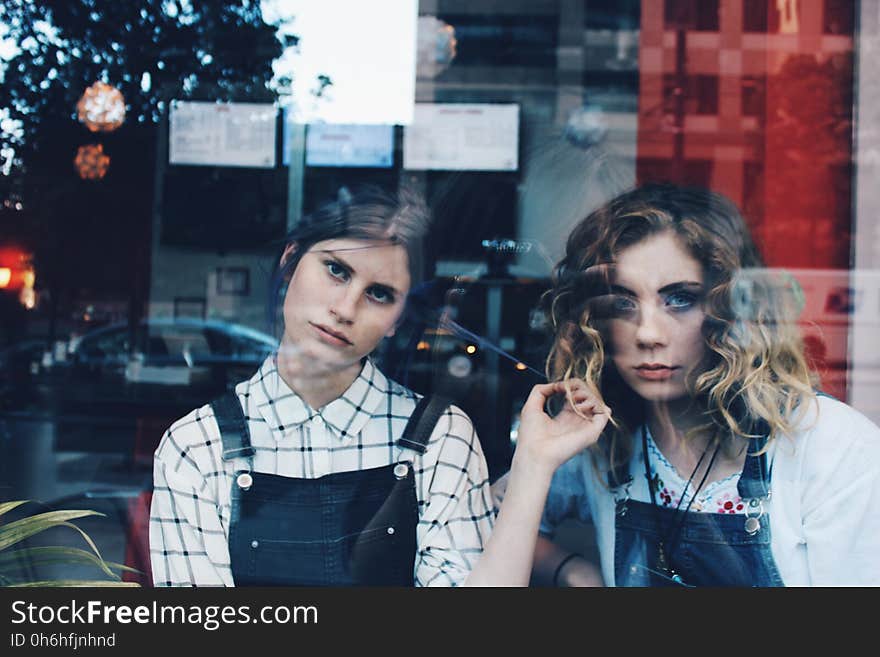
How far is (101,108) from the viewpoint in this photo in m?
2.86

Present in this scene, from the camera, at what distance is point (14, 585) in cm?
180

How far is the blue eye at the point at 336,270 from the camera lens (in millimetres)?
2010

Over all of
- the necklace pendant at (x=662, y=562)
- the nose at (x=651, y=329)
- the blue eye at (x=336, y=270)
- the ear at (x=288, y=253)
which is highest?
the ear at (x=288, y=253)

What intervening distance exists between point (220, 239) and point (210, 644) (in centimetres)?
140

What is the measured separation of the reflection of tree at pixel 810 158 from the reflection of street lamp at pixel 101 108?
2167mm

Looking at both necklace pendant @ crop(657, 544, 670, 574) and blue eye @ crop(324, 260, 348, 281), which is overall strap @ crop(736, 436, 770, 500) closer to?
necklace pendant @ crop(657, 544, 670, 574)

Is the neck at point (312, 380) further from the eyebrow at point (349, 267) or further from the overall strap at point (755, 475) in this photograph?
the overall strap at point (755, 475)

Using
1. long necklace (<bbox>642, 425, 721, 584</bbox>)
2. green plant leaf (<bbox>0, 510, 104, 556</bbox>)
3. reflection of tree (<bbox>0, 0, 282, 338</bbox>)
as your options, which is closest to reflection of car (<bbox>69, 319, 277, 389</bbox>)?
reflection of tree (<bbox>0, 0, 282, 338</bbox>)

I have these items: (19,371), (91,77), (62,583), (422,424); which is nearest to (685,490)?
(422,424)

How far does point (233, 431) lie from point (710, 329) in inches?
44.9

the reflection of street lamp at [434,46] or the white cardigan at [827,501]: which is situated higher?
the reflection of street lamp at [434,46]

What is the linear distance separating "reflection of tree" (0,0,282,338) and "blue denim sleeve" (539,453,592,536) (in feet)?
4.97

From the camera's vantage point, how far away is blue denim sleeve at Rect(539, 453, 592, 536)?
203 cm

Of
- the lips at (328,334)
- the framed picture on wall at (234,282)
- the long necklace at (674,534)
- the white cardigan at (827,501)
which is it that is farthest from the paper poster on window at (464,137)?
the white cardigan at (827,501)
